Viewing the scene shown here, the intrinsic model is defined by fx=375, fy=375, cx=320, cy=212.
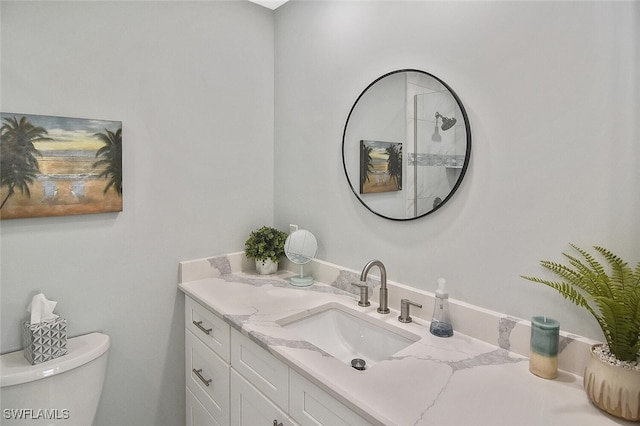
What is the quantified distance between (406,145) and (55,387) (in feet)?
5.37

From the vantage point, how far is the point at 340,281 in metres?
1.85

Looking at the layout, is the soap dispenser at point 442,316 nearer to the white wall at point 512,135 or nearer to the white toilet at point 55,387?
the white wall at point 512,135

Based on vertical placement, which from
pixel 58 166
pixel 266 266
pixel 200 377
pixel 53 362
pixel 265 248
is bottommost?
pixel 200 377

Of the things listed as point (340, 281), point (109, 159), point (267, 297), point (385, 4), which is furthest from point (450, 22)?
point (109, 159)

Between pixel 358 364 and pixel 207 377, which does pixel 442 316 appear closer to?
pixel 358 364

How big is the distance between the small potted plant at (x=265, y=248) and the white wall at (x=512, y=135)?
393 mm

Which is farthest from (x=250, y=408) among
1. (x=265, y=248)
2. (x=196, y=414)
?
(x=265, y=248)

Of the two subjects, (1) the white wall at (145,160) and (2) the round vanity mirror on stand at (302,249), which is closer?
(1) the white wall at (145,160)

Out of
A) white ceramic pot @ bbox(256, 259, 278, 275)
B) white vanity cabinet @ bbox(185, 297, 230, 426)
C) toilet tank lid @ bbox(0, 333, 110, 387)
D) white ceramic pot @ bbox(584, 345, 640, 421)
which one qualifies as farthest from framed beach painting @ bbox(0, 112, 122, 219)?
white ceramic pot @ bbox(584, 345, 640, 421)

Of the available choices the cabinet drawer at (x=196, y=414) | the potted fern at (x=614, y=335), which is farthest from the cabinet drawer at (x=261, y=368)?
the potted fern at (x=614, y=335)

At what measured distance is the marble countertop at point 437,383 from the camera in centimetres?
92

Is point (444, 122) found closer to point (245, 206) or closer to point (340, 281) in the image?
point (340, 281)

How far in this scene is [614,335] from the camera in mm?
934

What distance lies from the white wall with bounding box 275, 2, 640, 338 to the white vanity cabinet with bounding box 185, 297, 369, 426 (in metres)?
0.64
